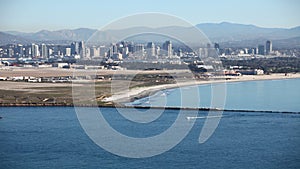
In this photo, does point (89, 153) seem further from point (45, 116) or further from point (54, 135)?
point (45, 116)

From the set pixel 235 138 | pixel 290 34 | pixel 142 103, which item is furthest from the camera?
pixel 290 34

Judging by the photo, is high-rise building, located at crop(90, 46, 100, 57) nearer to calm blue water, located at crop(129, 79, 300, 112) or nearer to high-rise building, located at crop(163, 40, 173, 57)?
high-rise building, located at crop(163, 40, 173, 57)

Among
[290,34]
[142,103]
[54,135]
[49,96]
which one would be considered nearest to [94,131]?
[54,135]

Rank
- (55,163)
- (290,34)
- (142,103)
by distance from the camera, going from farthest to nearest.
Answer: (290,34) < (142,103) < (55,163)

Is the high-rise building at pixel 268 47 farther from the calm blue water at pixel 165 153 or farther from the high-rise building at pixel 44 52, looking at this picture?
the calm blue water at pixel 165 153

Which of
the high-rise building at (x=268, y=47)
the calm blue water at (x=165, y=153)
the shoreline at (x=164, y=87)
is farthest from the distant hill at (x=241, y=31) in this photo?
the calm blue water at (x=165, y=153)

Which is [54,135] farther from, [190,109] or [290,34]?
[290,34]

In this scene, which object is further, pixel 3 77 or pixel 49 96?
pixel 3 77

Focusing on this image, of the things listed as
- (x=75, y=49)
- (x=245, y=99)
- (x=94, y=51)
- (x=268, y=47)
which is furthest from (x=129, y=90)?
(x=268, y=47)
